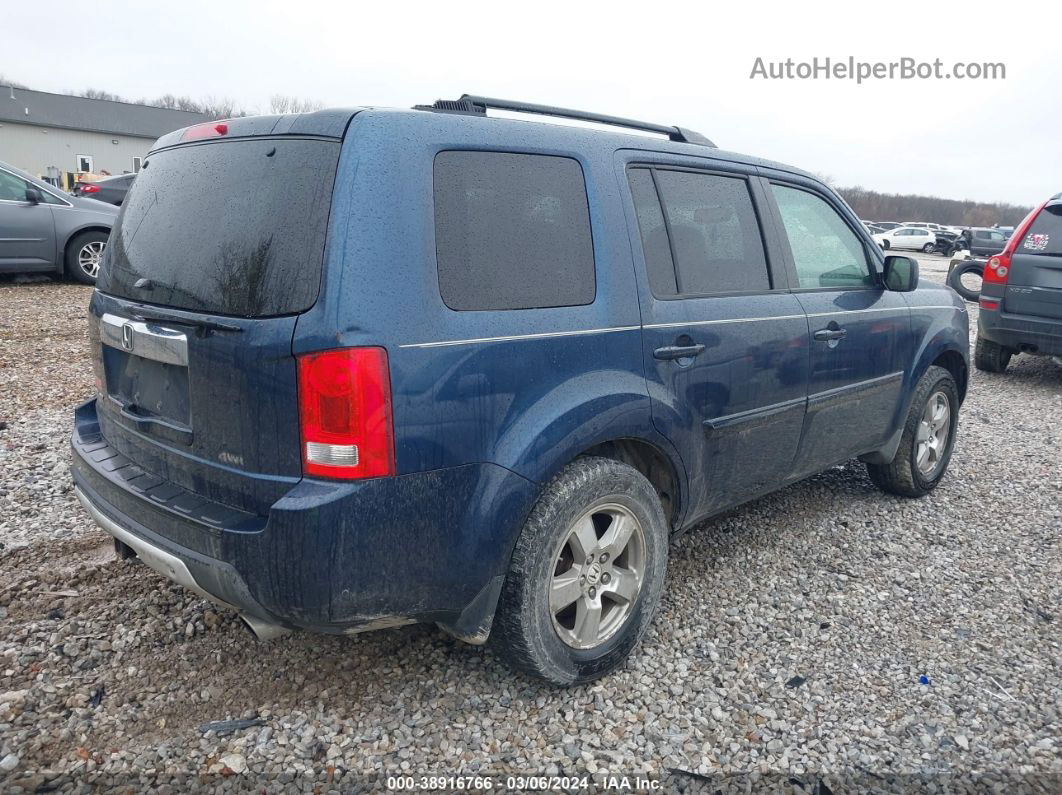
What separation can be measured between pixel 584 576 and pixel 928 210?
88.5 meters

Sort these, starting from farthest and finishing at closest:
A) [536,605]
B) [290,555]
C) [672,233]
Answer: [672,233]
[536,605]
[290,555]

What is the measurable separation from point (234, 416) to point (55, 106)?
61.3m

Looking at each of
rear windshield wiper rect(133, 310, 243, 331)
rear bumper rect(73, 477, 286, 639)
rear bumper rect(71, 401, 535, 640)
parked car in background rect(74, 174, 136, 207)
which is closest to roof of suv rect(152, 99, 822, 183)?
rear windshield wiper rect(133, 310, 243, 331)

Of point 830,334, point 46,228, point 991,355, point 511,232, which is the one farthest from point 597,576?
point 46,228

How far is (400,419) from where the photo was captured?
2.09m

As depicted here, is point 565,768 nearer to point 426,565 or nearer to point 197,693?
point 426,565

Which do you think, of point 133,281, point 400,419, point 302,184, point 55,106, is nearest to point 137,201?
point 133,281

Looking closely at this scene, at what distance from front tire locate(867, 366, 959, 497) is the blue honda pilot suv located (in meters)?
1.68

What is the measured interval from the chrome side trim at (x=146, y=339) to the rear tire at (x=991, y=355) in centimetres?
845

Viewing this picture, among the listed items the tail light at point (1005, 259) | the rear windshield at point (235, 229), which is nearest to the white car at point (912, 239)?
the tail light at point (1005, 259)

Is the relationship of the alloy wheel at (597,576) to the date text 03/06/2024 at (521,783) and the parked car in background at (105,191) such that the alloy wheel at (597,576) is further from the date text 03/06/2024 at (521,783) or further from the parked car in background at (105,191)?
the parked car in background at (105,191)

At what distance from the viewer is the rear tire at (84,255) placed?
32.4 ft

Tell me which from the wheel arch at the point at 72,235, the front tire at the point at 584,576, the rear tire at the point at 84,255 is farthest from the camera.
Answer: the rear tire at the point at 84,255

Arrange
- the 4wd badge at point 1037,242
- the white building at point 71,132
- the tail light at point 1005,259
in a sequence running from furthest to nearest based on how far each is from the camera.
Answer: the white building at point 71,132
the tail light at point 1005,259
the 4wd badge at point 1037,242
